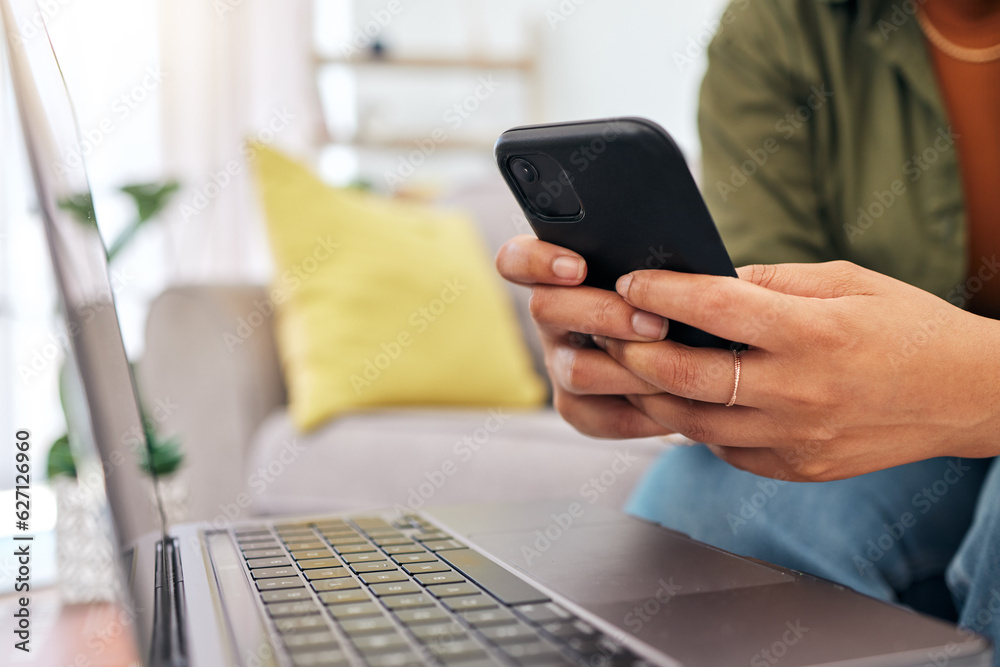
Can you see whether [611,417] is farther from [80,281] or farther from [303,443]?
[303,443]

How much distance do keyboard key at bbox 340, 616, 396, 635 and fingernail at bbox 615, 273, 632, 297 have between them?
229 millimetres

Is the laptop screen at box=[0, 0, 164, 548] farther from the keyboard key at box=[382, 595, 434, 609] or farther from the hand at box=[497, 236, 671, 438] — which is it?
the hand at box=[497, 236, 671, 438]

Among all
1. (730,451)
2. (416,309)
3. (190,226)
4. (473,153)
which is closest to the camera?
(730,451)

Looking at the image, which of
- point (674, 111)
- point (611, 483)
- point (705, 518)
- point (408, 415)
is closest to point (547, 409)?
point (408, 415)

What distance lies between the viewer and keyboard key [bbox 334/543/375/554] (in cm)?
50

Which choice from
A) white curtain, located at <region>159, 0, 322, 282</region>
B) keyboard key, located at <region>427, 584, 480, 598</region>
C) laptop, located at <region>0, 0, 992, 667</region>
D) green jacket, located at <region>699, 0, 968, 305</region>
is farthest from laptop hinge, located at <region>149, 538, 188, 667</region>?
white curtain, located at <region>159, 0, 322, 282</region>

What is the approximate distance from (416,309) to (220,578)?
1.04 m

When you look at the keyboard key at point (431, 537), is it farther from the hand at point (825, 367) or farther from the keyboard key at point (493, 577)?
the hand at point (825, 367)

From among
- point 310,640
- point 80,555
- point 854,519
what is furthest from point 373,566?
point 80,555

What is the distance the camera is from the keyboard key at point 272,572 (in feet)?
1.47

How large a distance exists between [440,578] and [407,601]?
0.15 ft

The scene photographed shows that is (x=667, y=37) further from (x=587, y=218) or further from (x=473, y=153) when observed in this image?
(x=587, y=218)

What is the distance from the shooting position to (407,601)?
0.39m

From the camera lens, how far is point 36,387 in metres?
1.65
